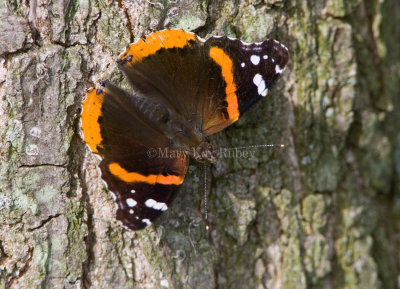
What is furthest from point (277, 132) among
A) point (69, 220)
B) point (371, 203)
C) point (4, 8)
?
point (4, 8)

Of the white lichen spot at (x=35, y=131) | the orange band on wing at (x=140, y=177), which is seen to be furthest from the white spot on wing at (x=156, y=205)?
the white lichen spot at (x=35, y=131)

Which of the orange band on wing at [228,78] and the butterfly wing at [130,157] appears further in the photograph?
the orange band on wing at [228,78]

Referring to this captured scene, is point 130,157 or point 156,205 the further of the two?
point 130,157


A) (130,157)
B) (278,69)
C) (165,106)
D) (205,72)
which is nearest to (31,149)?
(130,157)

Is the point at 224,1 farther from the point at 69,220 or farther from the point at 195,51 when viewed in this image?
the point at 69,220

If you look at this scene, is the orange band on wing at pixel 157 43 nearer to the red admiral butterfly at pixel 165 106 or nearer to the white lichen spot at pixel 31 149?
the red admiral butterfly at pixel 165 106

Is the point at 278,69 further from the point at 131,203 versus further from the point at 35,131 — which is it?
the point at 35,131

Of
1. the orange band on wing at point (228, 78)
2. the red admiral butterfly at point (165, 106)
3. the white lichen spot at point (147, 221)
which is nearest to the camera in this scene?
the white lichen spot at point (147, 221)

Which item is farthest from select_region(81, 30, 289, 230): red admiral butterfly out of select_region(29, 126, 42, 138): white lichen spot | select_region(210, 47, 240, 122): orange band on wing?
select_region(29, 126, 42, 138): white lichen spot
